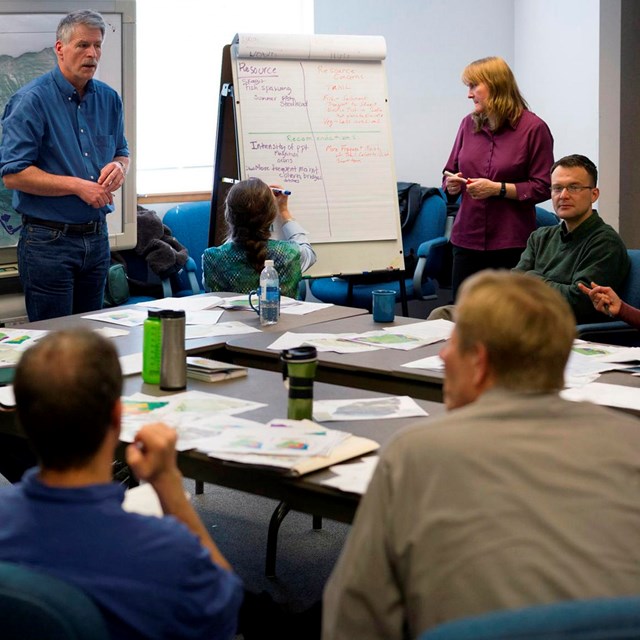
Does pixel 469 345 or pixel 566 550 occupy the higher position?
pixel 469 345

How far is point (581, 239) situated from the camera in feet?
12.4

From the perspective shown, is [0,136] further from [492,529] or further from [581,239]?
[492,529]

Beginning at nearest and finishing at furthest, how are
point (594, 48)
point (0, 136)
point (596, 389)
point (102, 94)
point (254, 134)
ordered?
point (596, 389), point (102, 94), point (0, 136), point (254, 134), point (594, 48)

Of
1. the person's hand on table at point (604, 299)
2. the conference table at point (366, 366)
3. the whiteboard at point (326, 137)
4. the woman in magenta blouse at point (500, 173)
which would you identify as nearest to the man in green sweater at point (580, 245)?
the person's hand on table at point (604, 299)

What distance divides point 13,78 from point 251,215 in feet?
4.91

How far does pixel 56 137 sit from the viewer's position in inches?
154

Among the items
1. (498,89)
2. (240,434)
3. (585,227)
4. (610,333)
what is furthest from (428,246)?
(240,434)

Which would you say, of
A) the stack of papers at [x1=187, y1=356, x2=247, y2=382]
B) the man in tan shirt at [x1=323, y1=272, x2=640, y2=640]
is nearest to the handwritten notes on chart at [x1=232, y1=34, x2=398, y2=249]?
the stack of papers at [x1=187, y1=356, x2=247, y2=382]

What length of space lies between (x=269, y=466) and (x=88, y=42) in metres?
2.52

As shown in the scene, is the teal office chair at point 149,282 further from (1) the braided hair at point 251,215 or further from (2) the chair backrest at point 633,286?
(2) the chair backrest at point 633,286

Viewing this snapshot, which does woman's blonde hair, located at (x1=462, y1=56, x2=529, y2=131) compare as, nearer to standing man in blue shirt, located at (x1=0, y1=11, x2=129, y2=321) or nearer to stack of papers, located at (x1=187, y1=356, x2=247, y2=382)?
standing man in blue shirt, located at (x1=0, y1=11, x2=129, y2=321)

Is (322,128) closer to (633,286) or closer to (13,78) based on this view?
(13,78)

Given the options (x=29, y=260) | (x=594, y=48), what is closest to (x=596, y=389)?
(x=29, y=260)

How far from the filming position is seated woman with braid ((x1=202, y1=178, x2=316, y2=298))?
147 inches
